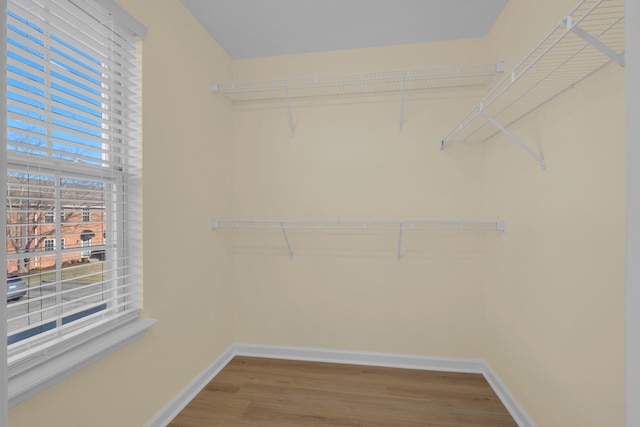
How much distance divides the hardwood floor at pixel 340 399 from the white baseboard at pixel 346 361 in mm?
45

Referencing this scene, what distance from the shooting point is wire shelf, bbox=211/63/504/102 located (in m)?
2.12

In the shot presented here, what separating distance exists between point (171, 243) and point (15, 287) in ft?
2.45

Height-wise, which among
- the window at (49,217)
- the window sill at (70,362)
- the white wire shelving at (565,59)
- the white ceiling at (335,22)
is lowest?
the window sill at (70,362)

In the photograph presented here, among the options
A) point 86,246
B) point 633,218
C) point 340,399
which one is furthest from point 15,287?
point 340,399

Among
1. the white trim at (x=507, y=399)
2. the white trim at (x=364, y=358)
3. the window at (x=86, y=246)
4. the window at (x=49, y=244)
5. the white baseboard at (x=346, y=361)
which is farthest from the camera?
the white trim at (x=364, y=358)

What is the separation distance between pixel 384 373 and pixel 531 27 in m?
2.32

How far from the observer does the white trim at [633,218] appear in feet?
1.36

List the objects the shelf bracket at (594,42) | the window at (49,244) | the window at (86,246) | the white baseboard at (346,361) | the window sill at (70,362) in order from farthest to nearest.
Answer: the white baseboard at (346,361), the window at (86,246), the window at (49,244), the window sill at (70,362), the shelf bracket at (594,42)

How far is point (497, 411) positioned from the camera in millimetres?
1782

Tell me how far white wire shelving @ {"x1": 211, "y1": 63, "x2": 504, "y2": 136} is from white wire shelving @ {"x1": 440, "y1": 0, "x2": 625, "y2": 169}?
56 cm

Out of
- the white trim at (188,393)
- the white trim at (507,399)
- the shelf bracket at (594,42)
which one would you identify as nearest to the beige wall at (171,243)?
the white trim at (188,393)

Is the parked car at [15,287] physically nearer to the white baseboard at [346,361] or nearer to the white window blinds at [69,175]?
the white window blinds at [69,175]

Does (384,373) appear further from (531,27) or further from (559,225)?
(531,27)

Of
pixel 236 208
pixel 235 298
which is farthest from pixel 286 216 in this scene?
pixel 235 298
